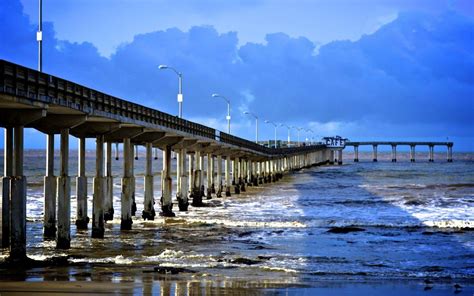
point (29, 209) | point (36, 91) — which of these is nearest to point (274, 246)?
point (36, 91)

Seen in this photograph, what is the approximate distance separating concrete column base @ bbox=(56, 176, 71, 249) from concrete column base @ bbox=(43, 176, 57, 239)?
391 millimetres

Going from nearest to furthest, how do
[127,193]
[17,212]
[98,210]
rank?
1. [17,212]
2. [98,210]
3. [127,193]

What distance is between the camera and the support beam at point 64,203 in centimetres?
2800

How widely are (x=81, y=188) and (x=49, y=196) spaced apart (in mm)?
2164

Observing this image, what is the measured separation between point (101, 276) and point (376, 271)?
22.5 ft

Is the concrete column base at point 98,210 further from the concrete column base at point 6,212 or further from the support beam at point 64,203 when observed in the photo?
the concrete column base at point 6,212

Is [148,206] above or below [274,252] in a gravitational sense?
above

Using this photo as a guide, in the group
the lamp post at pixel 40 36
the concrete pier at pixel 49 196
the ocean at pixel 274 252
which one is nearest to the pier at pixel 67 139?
the concrete pier at pixel 49 196

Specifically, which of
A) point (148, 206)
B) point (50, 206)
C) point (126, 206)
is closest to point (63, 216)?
point (50, 206)

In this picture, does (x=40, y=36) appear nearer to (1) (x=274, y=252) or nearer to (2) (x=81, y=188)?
(2) (x=81, y=188)

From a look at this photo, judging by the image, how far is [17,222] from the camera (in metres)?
23.4

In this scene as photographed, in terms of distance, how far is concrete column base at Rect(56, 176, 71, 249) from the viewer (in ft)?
91.9

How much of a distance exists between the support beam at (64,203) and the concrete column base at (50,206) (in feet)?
1.28

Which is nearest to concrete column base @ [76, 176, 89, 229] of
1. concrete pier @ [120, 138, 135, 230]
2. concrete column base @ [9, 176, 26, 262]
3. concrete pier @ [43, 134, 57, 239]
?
concrete pier @ [43, 134, 57, 239]
